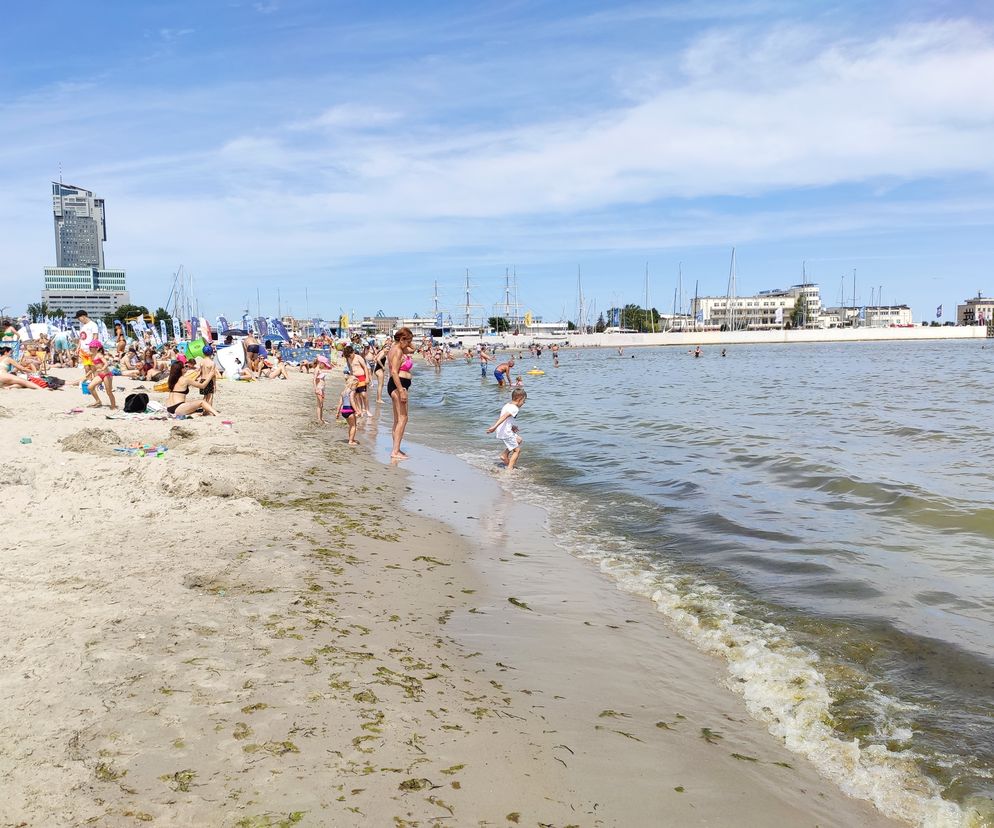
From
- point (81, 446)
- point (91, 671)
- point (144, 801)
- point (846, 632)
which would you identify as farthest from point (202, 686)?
point (81, 446)

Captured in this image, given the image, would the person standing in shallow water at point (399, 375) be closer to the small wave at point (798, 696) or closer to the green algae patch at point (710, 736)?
the small wave at point (798, 696)

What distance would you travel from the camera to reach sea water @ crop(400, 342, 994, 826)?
3.56 meters

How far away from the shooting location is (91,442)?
9242mm

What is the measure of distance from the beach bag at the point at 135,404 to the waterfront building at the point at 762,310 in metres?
159

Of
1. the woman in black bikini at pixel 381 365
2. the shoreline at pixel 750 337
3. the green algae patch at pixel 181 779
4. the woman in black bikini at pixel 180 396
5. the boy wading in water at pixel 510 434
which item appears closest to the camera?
the green algae patch at pixel 181 779

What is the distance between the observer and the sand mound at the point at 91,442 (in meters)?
8.95

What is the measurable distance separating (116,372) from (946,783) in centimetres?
2631

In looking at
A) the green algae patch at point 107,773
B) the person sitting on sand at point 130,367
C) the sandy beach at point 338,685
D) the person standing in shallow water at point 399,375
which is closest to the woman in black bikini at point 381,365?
the person standing in shallow water at point 399,375

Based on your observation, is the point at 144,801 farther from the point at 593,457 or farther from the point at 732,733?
the point at 593,457

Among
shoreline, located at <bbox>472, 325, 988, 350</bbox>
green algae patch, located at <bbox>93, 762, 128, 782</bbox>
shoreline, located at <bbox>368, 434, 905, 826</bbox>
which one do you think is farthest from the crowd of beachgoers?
shoreline, located at <bbox>472, 325, 988, 350</bbox>

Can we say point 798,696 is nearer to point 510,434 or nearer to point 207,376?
point 510,434

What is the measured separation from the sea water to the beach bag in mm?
5574

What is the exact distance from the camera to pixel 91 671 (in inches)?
132

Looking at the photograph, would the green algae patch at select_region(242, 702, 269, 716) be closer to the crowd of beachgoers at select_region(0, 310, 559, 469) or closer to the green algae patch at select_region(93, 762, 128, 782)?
the green algae patch at select_region(93, 762, 128, 782)
